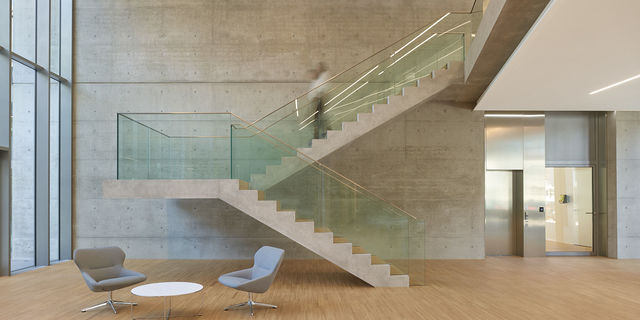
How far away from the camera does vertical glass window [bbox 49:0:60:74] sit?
1141 centimetres

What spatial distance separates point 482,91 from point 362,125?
3024mm

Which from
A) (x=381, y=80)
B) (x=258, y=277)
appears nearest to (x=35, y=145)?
(x=258, y=277)

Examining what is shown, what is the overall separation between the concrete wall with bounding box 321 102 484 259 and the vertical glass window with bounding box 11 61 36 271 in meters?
6.53

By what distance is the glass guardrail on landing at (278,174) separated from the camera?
8344 mm

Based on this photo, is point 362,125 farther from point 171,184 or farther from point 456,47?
point 171,184

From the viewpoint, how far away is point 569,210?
12.1 meters

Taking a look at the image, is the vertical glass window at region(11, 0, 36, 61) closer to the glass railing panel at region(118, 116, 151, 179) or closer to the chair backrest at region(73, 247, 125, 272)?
the glass railing panel at region(118, 116, 151, 179)

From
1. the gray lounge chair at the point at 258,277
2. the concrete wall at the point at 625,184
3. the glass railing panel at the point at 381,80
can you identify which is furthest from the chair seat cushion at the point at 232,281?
the concrete wall at the point at 625,184

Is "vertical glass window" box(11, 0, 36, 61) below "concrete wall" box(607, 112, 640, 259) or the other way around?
the other way around

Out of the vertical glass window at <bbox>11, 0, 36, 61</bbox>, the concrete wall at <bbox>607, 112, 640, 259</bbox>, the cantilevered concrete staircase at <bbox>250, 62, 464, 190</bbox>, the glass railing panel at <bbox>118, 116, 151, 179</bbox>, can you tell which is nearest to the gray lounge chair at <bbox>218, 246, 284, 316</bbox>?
the cantilevered concrete staircase at <bbox>250, 62, 464, 190</bbox>

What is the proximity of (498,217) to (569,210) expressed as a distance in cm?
183

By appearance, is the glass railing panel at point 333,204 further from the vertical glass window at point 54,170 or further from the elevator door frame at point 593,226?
the elevator door frame at point 593,226

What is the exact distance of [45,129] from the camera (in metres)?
10.7

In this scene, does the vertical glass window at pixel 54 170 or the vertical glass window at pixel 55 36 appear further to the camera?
the vertical glass window at pixel 55 36
